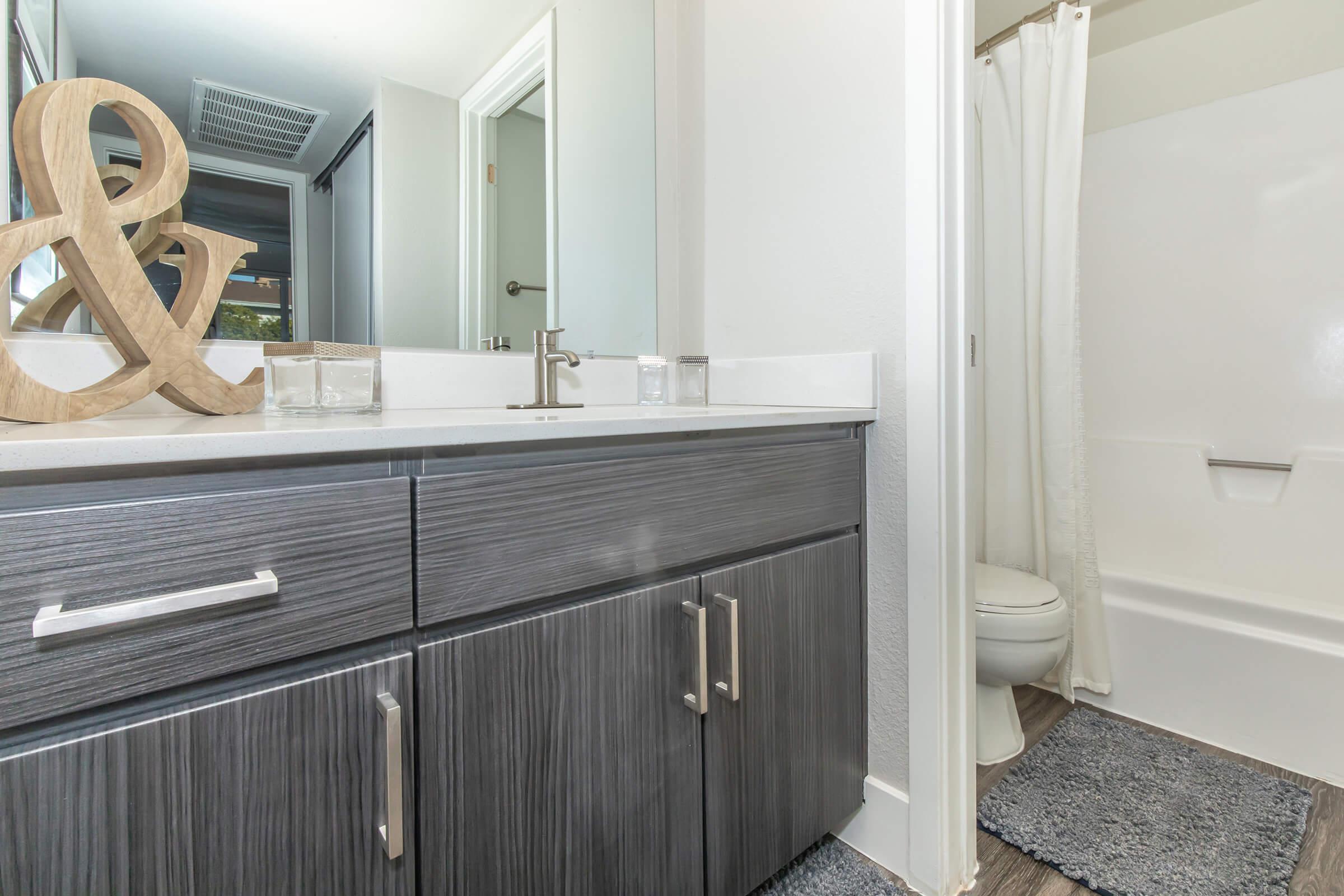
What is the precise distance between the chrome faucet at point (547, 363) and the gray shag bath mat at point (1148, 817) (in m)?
1.22

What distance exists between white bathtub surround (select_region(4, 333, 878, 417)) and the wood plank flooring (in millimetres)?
819

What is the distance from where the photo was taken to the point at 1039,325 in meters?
1.85

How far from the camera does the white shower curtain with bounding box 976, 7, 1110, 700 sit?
1.78 meters

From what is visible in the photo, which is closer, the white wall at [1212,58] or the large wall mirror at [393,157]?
the large wall mirror at [393,157]

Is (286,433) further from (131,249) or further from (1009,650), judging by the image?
(1009,650)

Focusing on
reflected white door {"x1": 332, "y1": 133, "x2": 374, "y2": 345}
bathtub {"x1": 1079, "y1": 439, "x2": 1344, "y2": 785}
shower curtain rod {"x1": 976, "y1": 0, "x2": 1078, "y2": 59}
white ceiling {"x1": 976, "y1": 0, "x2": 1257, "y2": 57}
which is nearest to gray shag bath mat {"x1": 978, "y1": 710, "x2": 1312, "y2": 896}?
bathtub {"x1": 1079, "y1": 439, "x2": 1344, "y2": 785}

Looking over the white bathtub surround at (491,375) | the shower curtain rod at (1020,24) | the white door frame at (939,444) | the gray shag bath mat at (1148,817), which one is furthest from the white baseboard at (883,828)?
the shower curtain rod at (1020,24)

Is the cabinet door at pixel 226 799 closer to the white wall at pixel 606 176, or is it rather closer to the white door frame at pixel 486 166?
the white door frame at pixel 486 166

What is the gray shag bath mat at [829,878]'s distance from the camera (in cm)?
114

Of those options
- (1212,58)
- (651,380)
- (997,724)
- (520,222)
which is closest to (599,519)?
(651,380)

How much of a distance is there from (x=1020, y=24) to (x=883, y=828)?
2297 mm

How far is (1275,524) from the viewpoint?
200cm

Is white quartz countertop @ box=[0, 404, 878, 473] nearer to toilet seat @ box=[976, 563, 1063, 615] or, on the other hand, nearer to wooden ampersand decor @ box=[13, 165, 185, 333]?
wooden ampersand decor @ box=[13, 165, 185, 333]

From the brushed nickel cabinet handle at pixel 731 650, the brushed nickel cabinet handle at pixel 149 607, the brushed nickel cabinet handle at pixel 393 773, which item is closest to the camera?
the brushed nickel cabinet handle at pixel 149 607
